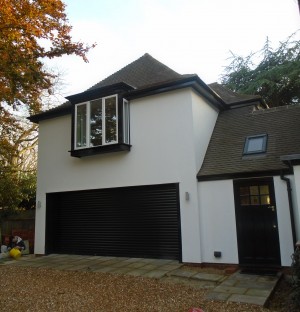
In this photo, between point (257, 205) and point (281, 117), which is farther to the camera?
point (281, 117)

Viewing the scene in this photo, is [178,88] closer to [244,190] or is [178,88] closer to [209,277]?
[244,190]

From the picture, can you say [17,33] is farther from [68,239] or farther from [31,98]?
[68,239]

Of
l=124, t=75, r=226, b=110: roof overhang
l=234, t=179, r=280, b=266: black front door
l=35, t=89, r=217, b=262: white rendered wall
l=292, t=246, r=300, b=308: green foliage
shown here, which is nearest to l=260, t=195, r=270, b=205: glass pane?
l=234, t=179, r=280, b=266: black front door

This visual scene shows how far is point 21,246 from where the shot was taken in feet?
36.7

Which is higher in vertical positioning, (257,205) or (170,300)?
(257,205)

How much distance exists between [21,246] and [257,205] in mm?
8514

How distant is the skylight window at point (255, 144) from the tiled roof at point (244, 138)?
0.40 ft

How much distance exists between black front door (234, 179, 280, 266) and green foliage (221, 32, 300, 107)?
1280cm

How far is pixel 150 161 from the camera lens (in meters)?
9.29

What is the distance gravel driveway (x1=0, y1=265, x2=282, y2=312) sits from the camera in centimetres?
513

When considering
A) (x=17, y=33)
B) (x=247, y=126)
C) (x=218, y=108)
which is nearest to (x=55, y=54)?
(x=17, y=33)

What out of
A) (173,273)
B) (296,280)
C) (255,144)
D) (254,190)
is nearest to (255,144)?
(255,144)

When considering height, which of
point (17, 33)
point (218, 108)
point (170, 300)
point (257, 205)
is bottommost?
point (170, 300)

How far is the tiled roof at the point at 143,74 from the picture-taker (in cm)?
1049
